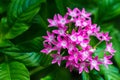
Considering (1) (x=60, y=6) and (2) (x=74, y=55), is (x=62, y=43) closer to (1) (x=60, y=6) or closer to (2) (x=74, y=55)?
(2) (x=74, y=55)

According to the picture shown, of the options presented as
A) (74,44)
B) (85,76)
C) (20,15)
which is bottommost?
(85,76)

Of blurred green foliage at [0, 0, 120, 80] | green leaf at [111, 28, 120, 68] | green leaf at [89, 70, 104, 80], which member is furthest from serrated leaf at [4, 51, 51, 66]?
green leaf at [111, 28, 120, 68]

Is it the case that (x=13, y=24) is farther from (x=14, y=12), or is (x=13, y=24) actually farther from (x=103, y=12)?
(x=103, y=12)

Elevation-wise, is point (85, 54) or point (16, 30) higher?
point (16, 30)

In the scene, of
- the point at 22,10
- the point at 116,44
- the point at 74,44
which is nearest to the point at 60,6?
the point at 22,10

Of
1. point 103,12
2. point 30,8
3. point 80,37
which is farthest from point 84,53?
point 103,12

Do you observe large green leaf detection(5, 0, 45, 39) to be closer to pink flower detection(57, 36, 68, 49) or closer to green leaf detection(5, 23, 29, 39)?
green leaf detection(5, 23, 29, 39)
